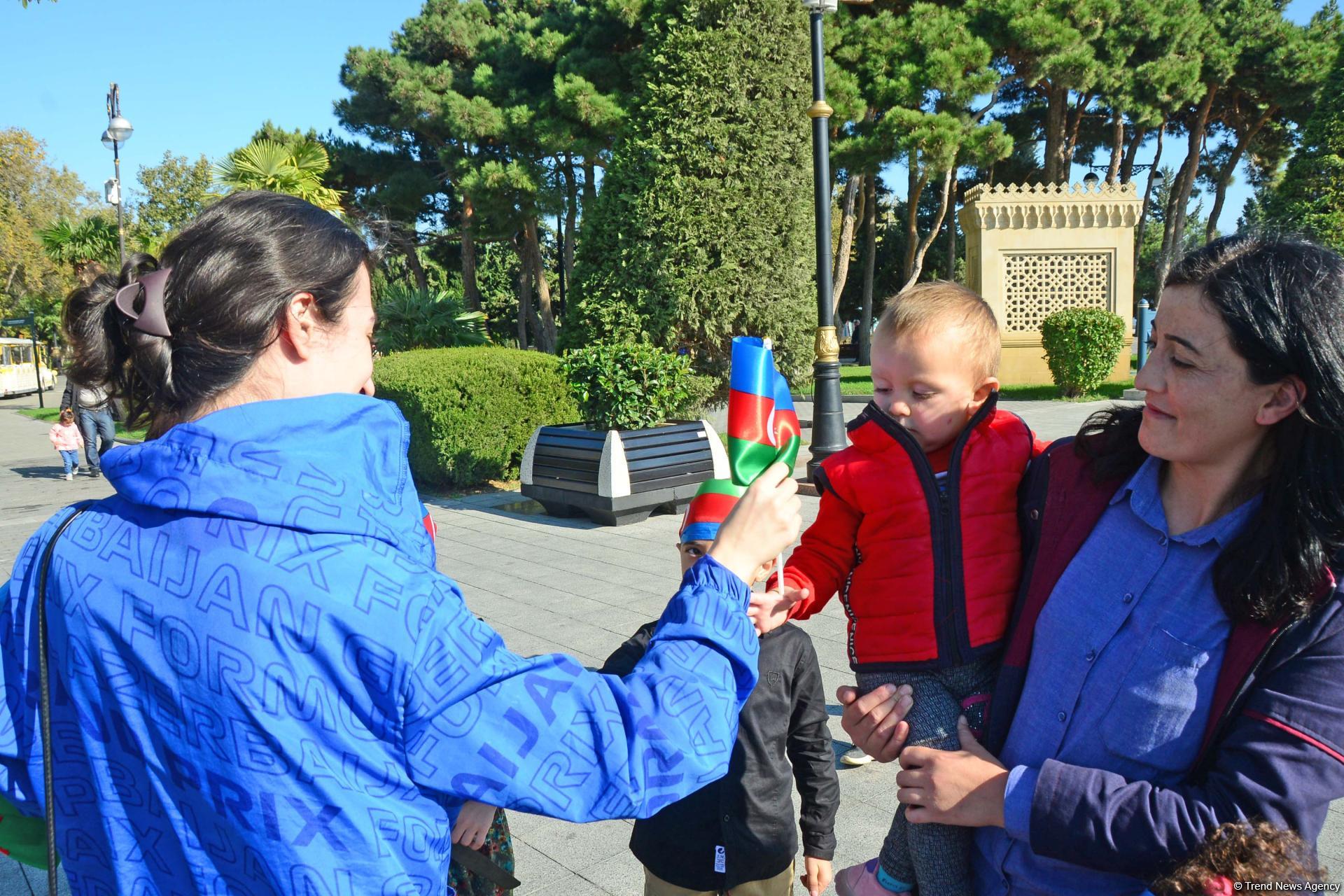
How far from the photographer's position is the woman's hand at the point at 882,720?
5.47 feet

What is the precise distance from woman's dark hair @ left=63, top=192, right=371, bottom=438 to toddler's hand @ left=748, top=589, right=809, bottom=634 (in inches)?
35.5

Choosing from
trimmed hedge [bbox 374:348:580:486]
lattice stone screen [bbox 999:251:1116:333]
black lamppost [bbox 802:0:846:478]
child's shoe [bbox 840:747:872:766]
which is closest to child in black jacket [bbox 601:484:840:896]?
child's shoe [bbox 840:747:872:766]

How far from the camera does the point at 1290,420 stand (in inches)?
53.7

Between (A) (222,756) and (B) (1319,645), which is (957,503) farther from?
(A) (222,756)

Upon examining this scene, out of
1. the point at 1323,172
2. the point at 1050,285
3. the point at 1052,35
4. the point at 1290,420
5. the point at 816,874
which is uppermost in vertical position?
the point at 1052,35

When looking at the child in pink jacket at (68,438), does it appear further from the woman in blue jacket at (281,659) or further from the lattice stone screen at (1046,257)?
the lattice stone screen at (1046,257)

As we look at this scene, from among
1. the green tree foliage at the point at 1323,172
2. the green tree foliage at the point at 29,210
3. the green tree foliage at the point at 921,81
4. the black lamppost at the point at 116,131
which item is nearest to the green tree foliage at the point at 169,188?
the green tree foliage at the point at 29,210

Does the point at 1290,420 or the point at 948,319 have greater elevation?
the point at 948,319

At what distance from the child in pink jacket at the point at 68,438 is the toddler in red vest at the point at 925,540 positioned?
47.9 ft

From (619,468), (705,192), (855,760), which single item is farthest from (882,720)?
(705,192)

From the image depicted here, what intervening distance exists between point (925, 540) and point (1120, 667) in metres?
0.42

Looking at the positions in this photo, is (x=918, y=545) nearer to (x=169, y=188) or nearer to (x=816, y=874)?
(x=816, y=874)

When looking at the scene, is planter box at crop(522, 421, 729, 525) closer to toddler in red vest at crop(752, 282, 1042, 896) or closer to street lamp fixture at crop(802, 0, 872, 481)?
street lamp fixture at crop(802, 0, 872, 481)

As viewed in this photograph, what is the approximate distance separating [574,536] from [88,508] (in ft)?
23.0
